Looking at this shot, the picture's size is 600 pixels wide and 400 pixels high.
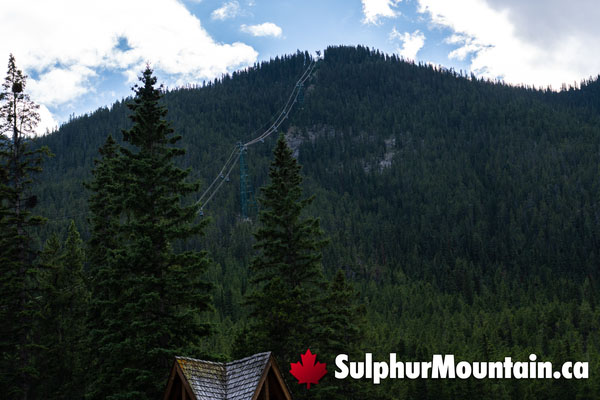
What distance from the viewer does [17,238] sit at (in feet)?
97.0

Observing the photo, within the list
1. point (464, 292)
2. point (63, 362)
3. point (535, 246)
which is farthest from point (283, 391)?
point (535, 246)

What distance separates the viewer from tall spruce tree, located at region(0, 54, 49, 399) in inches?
1166

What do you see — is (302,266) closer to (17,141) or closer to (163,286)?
(163,286)

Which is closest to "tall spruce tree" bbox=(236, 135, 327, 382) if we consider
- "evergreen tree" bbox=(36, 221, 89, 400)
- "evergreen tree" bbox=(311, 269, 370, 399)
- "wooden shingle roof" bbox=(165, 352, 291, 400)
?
"evergreen tree" bbox=(311, 269, 370, 399)

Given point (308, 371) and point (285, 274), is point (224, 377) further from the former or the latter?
point (285, 274)

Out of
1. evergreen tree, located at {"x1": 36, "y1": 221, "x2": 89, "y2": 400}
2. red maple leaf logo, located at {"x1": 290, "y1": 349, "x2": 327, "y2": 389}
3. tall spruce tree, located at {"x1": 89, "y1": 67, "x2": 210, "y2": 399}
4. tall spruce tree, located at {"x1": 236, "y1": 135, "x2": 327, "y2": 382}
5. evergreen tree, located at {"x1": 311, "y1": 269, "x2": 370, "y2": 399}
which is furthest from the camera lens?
evergreen tree, located at {"x1": 36, "y1": 221, "x2": 89, "y2": 400}

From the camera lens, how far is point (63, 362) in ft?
140

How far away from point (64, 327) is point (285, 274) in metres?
22.0

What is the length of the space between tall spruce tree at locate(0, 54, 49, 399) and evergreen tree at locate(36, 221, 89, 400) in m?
9.81

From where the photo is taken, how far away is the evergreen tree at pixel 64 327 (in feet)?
135

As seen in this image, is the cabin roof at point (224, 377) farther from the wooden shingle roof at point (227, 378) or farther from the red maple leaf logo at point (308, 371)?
the red maple leaf logo at point (308, 371)

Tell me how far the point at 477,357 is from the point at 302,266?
221 ft

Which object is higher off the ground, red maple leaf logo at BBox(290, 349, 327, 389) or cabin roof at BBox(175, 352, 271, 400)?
cabin roof at BBox(175, 352, 271, 400)

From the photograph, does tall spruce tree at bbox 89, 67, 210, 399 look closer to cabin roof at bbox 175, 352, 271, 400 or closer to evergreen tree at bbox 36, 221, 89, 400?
cabin roof at bbox 175, 352, 271, 400
